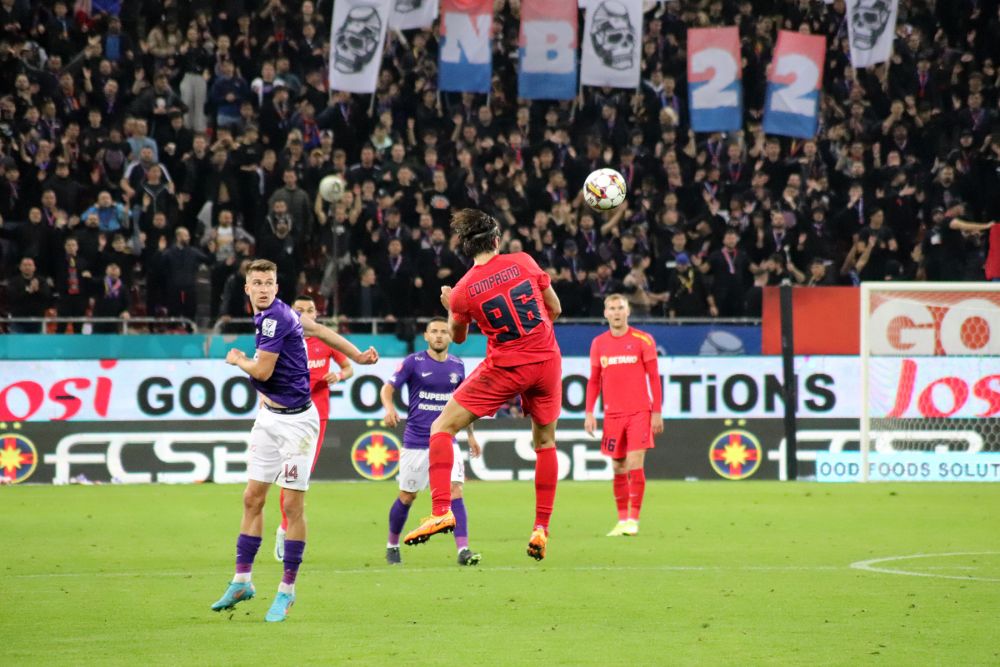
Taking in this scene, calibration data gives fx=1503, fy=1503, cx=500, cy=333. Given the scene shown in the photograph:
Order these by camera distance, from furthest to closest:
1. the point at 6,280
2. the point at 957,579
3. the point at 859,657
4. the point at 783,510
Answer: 1. the point at 6,280
2. the point at 783,510
3. the point at 957,579
4. the point at 859,657

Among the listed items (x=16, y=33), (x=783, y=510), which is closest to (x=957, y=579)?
(x=783, y=510)

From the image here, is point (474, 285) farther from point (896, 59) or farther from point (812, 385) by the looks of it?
point (896, 59)

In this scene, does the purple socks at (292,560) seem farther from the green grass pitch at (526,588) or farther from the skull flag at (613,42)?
the skull flag at (613,42)

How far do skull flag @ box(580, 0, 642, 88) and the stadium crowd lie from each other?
576mm

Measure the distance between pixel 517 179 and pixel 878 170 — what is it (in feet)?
19.2

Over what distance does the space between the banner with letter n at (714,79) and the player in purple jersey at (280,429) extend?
1584cm

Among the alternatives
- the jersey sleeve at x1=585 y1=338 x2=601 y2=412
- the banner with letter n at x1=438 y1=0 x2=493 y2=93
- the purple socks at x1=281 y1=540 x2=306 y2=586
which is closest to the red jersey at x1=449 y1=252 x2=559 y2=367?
the purple socks at x1=281 y1=540 x2=306 y2=586

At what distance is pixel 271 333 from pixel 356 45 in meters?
14.9

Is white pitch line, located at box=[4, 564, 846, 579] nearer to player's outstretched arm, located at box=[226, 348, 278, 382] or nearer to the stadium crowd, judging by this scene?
player's outstretched arm, located at box=[226, 348, 278, 382]

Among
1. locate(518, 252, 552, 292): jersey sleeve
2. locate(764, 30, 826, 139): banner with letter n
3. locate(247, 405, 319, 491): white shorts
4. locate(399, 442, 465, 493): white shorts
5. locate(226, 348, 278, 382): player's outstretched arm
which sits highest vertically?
locate(764, 30, 826, 139): banner with letter n

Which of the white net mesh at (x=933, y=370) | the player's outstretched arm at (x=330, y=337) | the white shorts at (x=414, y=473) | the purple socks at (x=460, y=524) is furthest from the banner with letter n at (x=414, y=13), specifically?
the player's outstretched arm at (x=330, y=337)

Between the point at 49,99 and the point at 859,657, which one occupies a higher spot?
the point at 49,99

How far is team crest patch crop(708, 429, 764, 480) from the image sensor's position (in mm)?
21578

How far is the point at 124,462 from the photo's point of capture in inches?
814
